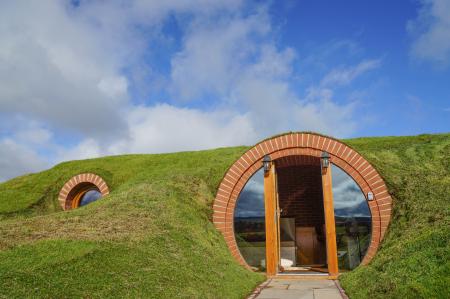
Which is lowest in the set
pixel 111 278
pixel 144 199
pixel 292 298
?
pixel 292 298

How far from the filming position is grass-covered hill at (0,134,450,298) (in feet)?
15.4

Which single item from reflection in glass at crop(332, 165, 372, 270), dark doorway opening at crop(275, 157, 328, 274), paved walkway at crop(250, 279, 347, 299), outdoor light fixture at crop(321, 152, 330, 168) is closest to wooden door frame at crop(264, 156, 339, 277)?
outdoor light fixture at crop(321, 152, 330, 168)

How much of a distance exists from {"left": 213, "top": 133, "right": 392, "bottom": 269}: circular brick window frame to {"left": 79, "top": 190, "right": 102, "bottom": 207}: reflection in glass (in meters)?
6.80

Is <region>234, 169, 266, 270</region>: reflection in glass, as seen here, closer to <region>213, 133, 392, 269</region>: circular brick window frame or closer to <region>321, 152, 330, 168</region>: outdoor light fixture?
<region>213, 133, 392, 269</region>: circular brick window frame

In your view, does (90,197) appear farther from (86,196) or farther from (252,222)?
(252,222)

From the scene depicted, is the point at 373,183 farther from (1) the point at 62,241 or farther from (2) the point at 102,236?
(1) the point at 62,241

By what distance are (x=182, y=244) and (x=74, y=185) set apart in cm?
912

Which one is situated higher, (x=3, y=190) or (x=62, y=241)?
(x=3, y=190)

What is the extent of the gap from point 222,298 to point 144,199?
3734 millimetres

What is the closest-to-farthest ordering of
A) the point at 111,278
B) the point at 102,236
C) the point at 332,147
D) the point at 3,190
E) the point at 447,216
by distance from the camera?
the point at 111,278 < the point at 102,236 < the point at 447,216 < the point at 332,147 < the point at 3,190

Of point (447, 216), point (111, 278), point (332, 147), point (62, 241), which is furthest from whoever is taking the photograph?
point (332, 147)

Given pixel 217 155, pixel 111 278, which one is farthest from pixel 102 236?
pixel 217 155

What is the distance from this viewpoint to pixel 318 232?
13.1m

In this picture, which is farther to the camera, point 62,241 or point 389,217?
point 389,217
